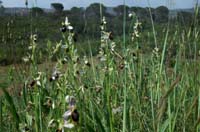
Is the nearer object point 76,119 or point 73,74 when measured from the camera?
point 76,119

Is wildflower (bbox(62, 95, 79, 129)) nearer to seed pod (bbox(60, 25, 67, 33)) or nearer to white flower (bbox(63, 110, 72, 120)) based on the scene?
white flower (bbox(63, 110, 72, 120))

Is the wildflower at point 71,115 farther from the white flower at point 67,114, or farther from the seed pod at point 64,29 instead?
the seed pod at point 64,29

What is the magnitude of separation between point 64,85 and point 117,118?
0.67m

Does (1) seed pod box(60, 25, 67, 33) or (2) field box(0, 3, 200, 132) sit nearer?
(2) field box(0, 3, 200, 132)

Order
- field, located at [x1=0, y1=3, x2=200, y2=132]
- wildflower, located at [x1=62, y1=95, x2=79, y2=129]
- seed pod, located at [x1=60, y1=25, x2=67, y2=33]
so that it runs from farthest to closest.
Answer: seed pod, located at [x1=60, y1=25, x2=67, y2=33]
field, located at [x1=0, y1=3, x2=200, y2=132]
wildflower, located at [x1=62, y1=95, x2=79, y2=129]

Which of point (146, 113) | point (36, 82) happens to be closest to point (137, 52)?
point (146, 113)

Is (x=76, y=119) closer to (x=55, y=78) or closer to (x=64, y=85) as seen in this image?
(x=64, y=85)

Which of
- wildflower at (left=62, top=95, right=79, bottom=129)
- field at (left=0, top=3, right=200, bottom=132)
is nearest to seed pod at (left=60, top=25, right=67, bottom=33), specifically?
field at (left=0, top=3, right=200, bottom=132)

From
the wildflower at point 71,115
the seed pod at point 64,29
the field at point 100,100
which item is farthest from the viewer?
the seed pod at point 64,29

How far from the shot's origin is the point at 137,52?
3014mm

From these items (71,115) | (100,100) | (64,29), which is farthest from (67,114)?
(100,100)

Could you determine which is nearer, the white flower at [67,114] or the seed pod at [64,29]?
the white flower at [67,114]

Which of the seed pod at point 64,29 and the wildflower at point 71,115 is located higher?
the seed pod at point 64,29

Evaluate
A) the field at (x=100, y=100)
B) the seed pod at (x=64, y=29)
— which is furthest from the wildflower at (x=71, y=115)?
the seed pod at (x=64, y=29)
